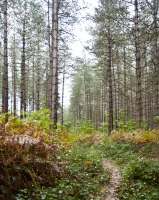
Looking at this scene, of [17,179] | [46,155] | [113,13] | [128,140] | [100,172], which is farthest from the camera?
[113,13]

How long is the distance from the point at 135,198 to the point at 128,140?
6538 millimetres

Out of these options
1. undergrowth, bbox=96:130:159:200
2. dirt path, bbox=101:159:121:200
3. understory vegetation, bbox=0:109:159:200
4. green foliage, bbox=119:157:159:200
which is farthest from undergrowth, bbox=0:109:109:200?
undergrowth, bbox=96:130:159:200

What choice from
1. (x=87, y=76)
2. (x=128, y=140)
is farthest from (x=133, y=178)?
(x=87, y=76)

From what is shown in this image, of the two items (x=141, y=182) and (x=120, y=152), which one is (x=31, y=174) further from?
(x=120, y=152)

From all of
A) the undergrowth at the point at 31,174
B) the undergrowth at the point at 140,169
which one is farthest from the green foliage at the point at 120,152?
the undergrowth at the point at 31,174

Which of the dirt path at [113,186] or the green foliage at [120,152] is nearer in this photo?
the dirt path at [113,186]

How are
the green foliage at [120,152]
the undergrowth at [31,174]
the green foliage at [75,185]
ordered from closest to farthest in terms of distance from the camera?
1. the undergrowth at [31,174]
2. the green foliage at [75,185]
3. the green foliage at [120,152]

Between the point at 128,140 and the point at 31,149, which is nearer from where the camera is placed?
the point at 31,149

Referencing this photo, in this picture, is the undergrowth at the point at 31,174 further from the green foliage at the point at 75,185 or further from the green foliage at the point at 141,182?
the green foliage at the point at 141,182

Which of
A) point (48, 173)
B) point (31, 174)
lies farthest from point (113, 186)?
point (31, 174)

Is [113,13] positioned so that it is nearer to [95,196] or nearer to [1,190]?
[95,196]

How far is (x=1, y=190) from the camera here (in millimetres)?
3389

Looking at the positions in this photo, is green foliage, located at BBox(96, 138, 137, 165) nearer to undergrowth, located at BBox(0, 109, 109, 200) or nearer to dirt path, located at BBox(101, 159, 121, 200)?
dirt path, located at BBox(101, 159, 121, 200)

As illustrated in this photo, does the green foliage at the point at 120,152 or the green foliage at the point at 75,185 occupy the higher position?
the green foliage at the point at 75,185
